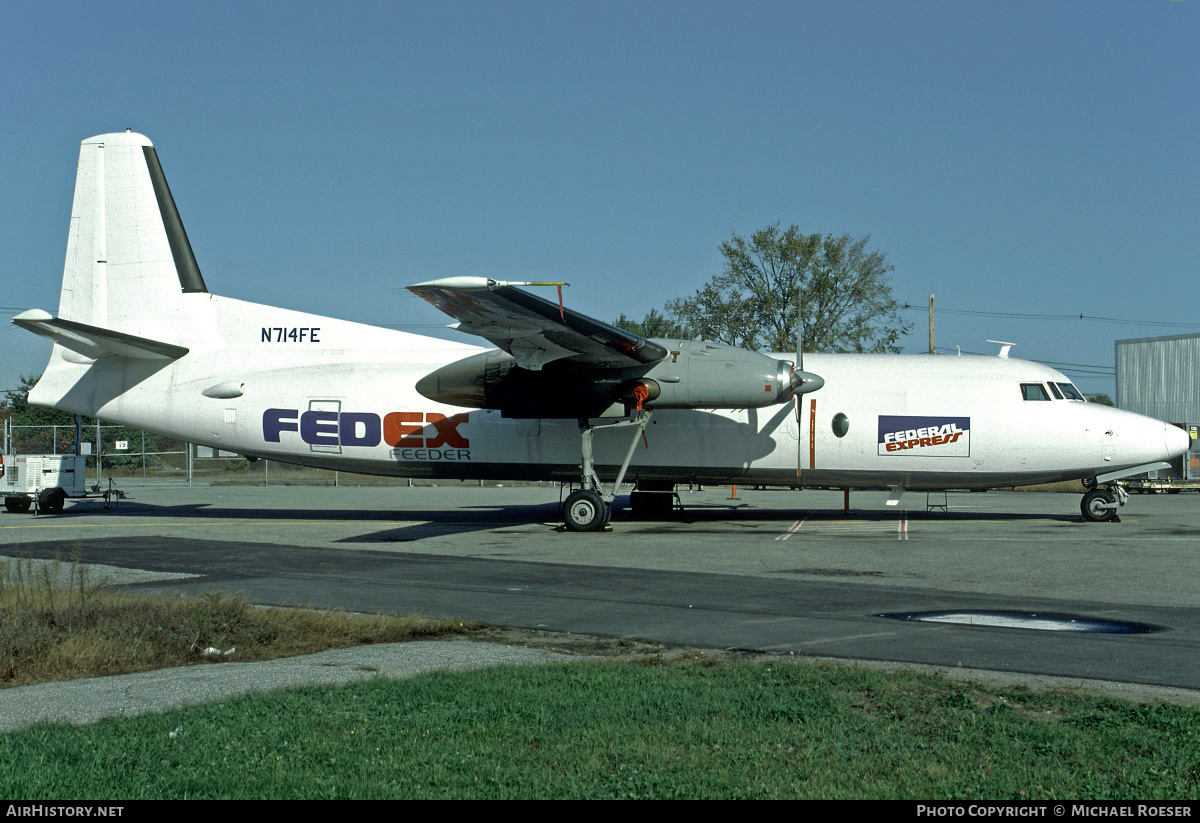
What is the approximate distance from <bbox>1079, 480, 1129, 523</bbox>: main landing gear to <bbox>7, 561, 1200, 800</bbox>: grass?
16803 millimetres

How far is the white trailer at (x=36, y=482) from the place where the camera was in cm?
2545

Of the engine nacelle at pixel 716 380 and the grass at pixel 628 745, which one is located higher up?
the engine nacelle at pixel 716 380

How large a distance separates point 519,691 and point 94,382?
783 inches

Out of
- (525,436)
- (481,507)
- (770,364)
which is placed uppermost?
(770,364)

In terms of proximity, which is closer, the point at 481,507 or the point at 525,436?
the point at 525,436

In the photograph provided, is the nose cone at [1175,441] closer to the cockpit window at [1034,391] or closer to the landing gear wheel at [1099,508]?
the landing gear wheel at [1099,508]

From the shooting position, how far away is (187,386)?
73.9 feet

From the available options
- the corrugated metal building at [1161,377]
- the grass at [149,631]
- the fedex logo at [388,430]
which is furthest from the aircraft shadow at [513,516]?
the corrugated metal building at [1161,377]

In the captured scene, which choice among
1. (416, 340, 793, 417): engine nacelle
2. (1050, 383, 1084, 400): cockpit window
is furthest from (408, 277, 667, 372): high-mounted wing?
(1050, 383, 1084, 400): cockpit window

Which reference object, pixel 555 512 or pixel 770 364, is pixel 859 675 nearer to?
pixel 770 364

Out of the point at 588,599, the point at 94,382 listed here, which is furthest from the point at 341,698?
the point at 94,382

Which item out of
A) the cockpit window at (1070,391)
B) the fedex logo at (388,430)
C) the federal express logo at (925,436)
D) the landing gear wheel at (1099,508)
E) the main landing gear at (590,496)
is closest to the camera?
the main landing gear at (590,496)

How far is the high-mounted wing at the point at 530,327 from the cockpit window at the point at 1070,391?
9.04 meters

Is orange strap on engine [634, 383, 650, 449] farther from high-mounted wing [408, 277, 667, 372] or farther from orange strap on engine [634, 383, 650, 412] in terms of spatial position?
high-mounted wing [408, 277, 667, 372]
